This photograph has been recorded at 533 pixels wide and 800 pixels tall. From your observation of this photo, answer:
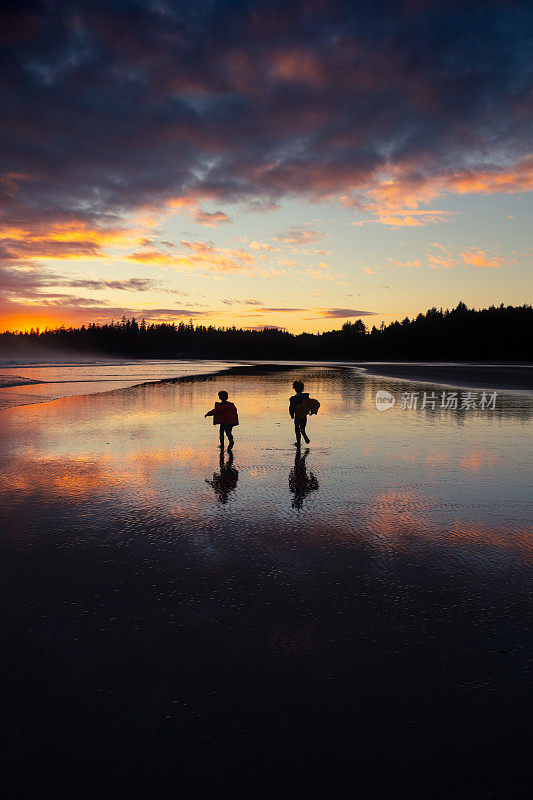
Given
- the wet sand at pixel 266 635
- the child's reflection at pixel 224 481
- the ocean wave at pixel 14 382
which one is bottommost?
the ocean wave at pixel 14 382

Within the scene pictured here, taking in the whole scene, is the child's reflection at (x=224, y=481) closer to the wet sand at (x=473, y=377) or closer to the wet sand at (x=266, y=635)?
the wet sand at (x=266, y=635)

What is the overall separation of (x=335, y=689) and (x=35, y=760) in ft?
5.27

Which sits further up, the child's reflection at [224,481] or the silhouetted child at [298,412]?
the silhouetted child at [298,412]

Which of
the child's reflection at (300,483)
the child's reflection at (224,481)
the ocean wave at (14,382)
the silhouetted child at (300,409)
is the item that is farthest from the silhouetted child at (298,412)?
the ocean wave at (14,382)

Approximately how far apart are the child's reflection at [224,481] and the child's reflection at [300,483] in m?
0.89

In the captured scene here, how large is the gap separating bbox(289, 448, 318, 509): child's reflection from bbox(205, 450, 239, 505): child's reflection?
891 mm

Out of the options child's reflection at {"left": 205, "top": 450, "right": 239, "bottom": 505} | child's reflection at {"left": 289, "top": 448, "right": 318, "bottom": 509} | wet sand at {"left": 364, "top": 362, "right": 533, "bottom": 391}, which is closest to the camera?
child's reflection at {"left": 289, "top": 448, "right": 318, "bottom": 509}

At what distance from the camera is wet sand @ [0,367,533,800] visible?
2.48 m

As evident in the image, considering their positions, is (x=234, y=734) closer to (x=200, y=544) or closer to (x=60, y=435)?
(x=200, y=544)

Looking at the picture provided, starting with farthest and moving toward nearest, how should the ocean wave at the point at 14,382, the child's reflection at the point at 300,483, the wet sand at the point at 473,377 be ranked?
the wet sand at the point at 473,377, the ocean wave at the point at 14,382, the child's reflection at the point at 300,483

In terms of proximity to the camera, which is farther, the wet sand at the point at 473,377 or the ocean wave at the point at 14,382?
the wet sand at the point at 473,377

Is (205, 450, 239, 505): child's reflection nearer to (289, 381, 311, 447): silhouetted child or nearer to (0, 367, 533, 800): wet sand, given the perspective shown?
(0, 367, 533, 800): wet sand

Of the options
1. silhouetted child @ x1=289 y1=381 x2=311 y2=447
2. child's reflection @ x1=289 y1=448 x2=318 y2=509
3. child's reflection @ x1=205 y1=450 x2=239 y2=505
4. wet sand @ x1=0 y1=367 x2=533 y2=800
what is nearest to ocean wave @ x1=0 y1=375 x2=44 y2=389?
silhouetted child @ x1=289 y1=381 x2=311 y2=447

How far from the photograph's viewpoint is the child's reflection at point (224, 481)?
23.5ft
